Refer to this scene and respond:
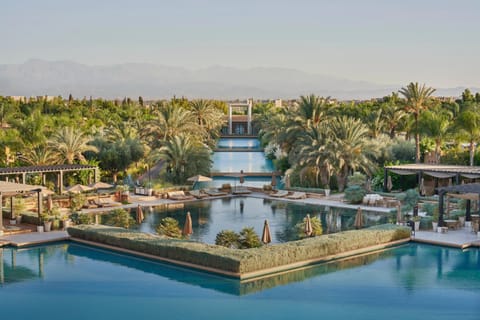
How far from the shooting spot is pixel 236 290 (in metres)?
17.3

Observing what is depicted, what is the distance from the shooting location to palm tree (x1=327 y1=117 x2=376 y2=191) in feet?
117

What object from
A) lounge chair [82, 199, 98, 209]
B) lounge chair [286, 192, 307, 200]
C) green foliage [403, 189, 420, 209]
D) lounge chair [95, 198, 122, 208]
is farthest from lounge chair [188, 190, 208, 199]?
green foliage [403, 189, 420, 209]

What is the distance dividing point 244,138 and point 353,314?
3166 inches

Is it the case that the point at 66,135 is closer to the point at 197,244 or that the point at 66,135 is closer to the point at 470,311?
the point at 197,244

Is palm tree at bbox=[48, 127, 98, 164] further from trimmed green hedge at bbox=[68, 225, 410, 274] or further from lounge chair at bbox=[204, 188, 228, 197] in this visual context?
trimmed green hedge at bbox=[68, 225, 410, 274]

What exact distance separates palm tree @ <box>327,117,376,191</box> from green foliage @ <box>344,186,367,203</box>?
3.32m

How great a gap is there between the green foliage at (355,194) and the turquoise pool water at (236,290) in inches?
412

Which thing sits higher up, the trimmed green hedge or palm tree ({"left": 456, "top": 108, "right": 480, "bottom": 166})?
palm tree ({"left": 456, "top": 108, "right": 480, "bottom": 166})

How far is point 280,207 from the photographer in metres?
31.8

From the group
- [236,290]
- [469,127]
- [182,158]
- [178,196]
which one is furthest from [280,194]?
[236,290]

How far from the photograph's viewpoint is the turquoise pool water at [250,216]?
25.5m

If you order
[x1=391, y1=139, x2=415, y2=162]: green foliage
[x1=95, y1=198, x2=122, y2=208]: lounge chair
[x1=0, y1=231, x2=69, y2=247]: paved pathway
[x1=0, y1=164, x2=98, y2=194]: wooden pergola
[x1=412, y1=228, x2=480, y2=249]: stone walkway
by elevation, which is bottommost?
[x1=0, y1=231, x2=69, y2=247]: paved pathway

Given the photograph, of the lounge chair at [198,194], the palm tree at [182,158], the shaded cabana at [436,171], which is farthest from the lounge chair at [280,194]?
the palm tree at [182,158]

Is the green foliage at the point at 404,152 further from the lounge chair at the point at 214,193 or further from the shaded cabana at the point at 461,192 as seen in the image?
the shaded cabana at the point at 461,192
